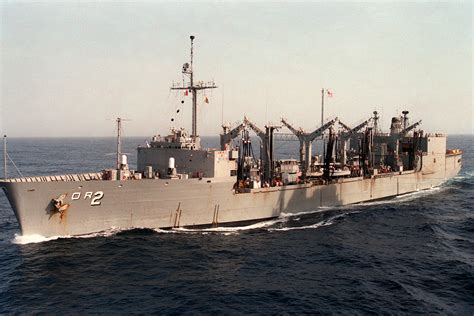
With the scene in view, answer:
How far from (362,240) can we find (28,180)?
21.1 metres

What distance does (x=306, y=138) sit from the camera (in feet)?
136

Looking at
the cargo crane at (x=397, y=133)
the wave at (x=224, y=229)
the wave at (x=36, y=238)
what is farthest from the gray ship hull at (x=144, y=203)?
the cargo crane at (x=397, y=133)

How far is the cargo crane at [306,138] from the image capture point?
39878mm

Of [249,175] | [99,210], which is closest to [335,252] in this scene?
[249,175]

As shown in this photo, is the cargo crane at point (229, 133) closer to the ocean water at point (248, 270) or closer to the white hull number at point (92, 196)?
the ocean water at point (248, 270)

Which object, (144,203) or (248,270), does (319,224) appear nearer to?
(248,270)

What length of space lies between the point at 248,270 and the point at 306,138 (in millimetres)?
22417

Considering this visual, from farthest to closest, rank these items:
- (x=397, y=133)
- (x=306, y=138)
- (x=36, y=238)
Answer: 1. (x=397, y=133)
2. (x=306, y=138)
3. (x=36, y=238)

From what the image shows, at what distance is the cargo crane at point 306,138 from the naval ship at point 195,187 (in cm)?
10

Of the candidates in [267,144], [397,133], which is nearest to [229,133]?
[267,144]

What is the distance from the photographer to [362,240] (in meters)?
27.2

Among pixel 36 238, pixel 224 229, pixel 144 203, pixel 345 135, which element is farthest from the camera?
pixel 345 135

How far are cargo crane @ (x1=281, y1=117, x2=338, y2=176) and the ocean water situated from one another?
10.3 meters

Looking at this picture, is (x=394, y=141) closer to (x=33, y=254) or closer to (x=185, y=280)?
(x=185, y=280)
